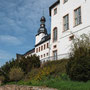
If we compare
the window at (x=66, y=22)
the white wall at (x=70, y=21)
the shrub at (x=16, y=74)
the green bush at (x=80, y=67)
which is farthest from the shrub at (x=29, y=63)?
the green bush at (x=80, y=67)

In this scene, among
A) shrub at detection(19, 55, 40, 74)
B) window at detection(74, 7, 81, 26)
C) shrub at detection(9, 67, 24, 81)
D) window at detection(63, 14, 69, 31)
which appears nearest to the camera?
shrub at detection(9, 67, 24, 81)

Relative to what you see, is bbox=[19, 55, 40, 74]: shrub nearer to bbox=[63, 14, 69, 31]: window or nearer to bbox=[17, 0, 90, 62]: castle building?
bbox=[17, 0, 90, 62]: castle building

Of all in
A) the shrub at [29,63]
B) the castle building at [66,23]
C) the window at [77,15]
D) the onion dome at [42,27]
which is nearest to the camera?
the castle building at [66,23]

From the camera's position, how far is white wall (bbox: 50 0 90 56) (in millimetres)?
21969

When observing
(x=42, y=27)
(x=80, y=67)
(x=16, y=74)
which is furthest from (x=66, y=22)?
(x=42, y=27)

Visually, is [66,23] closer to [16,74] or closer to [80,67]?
[16,74]

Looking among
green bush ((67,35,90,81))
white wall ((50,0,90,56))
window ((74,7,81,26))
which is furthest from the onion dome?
green bush ((67,35,90,81))

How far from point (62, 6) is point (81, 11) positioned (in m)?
5.00

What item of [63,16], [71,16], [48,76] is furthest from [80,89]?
[63,16]

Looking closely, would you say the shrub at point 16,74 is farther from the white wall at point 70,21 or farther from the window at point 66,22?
the window at point 66,22

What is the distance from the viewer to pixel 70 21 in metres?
24.8

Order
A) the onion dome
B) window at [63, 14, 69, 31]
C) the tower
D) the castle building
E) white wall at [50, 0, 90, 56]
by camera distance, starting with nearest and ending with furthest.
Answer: white wall at [50, 0, 90, 56] < the castle building < window at [63, 14, 69, 31] < the tower < the onion dome

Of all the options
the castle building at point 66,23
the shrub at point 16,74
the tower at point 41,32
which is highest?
the tower at point 41,32

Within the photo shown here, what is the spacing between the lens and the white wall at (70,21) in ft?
72.1
